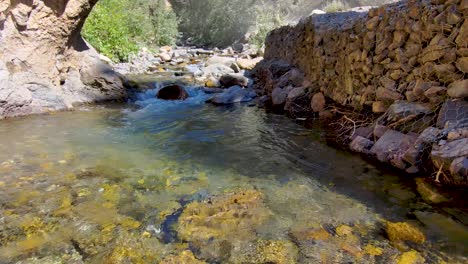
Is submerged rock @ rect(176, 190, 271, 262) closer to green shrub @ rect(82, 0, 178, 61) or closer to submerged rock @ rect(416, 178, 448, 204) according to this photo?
submerged rock @ rect(416, 178, 448, 204)

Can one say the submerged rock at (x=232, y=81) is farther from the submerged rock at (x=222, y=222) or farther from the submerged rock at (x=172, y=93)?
the submerged rock at (x=222, y=222)

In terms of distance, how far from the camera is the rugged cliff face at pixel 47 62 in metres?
5.69

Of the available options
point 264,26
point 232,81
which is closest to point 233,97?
point 232,81

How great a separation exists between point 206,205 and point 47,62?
17.1 ft

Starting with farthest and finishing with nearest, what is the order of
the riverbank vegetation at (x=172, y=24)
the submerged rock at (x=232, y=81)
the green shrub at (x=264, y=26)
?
the green shrub at (x=264, y=26) < the riverbank vegetation at (x=172, y=24) < the submerged rock at (x=232, y=81)

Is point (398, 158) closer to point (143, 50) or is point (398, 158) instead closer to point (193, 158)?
point (193, 158)

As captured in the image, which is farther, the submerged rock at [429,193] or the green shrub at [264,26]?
the green shrub at [264,26]

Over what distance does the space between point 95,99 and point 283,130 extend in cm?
402

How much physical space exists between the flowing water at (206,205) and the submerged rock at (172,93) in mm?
3299

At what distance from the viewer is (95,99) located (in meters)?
7.09

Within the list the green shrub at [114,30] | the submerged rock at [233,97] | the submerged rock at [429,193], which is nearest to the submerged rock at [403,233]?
the submerged rock at [429,193]

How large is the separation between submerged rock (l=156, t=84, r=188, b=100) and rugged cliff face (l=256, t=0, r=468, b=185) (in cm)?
283

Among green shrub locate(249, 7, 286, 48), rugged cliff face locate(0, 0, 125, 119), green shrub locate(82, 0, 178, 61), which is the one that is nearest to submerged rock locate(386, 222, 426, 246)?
rugged cliff face locate(0, 0, 125, 119)

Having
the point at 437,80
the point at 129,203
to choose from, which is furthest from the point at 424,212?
the point at 129,203
